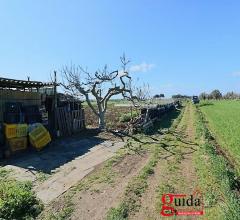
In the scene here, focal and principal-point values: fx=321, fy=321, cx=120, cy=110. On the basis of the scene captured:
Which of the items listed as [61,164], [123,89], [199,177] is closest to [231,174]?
[199,177]

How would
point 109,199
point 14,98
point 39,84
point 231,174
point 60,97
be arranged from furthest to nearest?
point 60,97, point 39,84, point 14,98, point 231,174, point 109,199

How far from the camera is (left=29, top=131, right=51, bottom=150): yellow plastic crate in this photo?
1697cm

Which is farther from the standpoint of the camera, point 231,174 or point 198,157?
point 198,157

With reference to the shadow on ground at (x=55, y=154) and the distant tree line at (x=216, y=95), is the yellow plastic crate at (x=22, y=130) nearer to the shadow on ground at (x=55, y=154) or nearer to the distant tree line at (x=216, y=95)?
the shadow on ground at (x=55, y=154)

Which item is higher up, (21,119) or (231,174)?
(21,119)

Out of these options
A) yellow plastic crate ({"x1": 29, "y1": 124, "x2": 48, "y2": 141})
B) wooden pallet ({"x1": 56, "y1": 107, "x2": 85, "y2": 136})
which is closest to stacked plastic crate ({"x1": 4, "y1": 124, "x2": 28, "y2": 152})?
yellow plastic crate ({"x1": 29, "y1": 124, "x2": 48, "y2": 141})

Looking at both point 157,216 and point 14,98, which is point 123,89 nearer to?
point 14,98

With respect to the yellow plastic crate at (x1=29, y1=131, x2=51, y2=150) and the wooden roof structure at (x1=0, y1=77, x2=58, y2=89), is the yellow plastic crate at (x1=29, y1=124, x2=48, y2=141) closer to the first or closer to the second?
the yellow plastic crate at (x1=29, y1=131, x2=51, y2=150)

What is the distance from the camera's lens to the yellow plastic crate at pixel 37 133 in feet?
55.6

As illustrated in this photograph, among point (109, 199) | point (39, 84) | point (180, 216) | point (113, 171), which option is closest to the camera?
point (180, 216)

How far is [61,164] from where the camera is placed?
14.2 metres

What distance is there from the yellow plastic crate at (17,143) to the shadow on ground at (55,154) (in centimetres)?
36

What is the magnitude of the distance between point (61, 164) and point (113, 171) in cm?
266

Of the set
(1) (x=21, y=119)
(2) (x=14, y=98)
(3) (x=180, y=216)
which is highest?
(2) (x=14, y=98)
